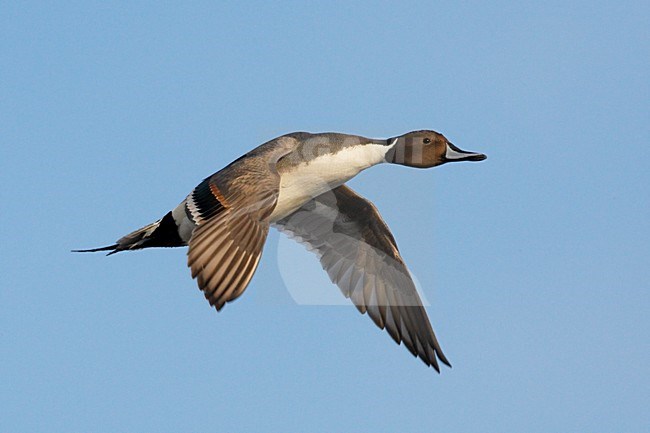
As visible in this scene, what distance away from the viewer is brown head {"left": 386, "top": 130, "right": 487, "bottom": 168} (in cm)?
1038

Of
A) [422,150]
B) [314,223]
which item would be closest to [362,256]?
[314,223]

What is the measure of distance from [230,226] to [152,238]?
2579 mm

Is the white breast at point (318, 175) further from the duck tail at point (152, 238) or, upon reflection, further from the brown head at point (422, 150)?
the duck tail at point (152, 238)

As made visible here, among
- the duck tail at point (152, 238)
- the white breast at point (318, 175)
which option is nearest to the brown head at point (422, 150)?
the white breast at point (318, 175)

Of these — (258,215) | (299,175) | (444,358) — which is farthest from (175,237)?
(444,358)

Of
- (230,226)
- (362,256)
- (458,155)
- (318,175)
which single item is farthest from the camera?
(362,256)

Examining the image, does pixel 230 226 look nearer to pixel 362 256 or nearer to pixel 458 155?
pixel 458 155

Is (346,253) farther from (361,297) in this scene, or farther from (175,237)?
(175,237)

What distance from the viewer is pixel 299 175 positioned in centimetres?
988

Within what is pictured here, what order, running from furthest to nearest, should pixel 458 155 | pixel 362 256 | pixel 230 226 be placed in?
pixel 362 256
pixel 458 155
pixel 230 226

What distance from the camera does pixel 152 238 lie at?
10.4 meters

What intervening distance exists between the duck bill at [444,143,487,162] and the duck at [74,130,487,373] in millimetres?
11

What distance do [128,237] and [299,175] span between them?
6.99 feet

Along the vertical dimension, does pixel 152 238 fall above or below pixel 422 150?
below
